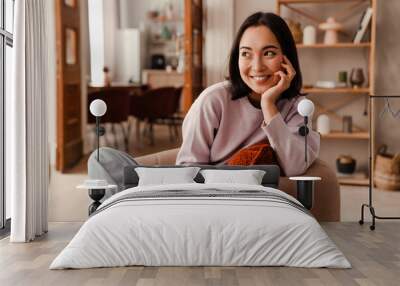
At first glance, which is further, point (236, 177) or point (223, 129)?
point (223, 129)

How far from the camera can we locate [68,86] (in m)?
8.02

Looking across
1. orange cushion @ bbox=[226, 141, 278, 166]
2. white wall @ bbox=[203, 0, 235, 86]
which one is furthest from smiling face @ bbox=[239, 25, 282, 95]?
white wall @ bbox=[203, 0, 235, 86]

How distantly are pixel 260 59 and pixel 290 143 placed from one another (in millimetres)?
538

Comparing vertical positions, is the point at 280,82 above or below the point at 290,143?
above

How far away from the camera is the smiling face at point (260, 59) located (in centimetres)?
441

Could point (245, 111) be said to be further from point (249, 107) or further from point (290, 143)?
point (290, 143)

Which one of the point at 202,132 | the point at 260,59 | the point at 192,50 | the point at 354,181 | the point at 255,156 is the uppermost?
the point at 192,50

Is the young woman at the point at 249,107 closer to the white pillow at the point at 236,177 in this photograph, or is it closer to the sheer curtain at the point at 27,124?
the white pillow at the point at 236,177

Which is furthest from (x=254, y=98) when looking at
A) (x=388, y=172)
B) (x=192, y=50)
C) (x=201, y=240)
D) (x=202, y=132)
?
(x=192, y=50)

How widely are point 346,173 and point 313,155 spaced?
2820mm

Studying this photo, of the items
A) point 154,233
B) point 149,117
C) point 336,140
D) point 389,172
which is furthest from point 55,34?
point 154,233

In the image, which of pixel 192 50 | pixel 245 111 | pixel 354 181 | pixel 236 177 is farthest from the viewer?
pixel 192 50

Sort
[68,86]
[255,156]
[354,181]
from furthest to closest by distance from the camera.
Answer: [68,86] < [354,181] < [255,156]

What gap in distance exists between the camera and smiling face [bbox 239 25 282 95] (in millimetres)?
4414
